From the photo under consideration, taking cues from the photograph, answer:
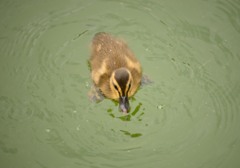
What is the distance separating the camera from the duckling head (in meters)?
4.62

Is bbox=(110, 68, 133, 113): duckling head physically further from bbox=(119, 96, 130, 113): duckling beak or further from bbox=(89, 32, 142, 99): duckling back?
bbox=(89, 32, 142, 99): duckling back

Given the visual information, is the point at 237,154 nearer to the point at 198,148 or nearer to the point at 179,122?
the point at 198,148

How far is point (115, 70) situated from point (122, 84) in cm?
30

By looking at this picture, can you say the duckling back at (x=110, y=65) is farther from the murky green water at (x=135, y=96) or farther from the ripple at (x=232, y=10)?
the ripple at (x=232, y=10)

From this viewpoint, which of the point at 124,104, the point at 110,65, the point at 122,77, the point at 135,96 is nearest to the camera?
the point at 122,77

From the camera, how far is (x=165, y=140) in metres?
4.93

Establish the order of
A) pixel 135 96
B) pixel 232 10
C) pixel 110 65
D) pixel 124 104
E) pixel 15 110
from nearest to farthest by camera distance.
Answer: pixel 124 104, pixel 110 65, pixel 15 110, pixel 135 96, pixel 232 10

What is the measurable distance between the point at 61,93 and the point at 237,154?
2.65m

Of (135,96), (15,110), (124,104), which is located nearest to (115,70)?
(124,104)

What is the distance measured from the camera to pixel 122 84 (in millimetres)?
4656

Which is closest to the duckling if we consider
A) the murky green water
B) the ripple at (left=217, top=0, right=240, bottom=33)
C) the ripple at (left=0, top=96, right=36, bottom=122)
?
the murky green water

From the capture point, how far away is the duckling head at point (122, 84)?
4625 mm

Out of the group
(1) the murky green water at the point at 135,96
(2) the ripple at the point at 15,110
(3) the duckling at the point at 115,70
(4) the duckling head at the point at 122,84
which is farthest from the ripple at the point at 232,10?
(2) the ripple at the point at 15,110

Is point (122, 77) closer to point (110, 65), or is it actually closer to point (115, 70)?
point (115, 70)
